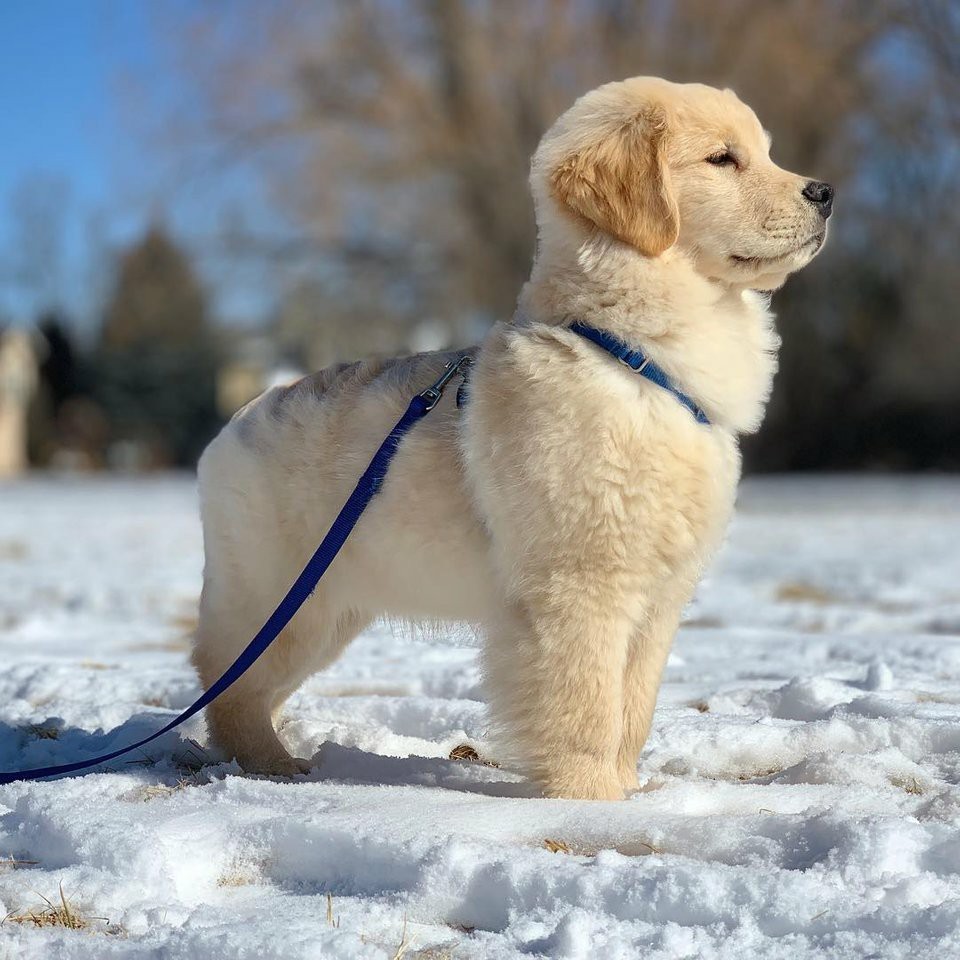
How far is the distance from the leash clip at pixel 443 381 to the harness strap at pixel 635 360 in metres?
0.33

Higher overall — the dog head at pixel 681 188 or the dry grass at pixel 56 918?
the dog head at pixel 681 188

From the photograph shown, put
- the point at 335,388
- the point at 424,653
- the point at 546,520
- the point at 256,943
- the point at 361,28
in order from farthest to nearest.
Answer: the point at 361,28 < the point at 424,653 < the point at 335,388 < the point at 546,520 < the point at 256,943

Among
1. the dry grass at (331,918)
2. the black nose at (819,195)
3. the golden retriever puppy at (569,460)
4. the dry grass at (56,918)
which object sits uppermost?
the black nose at (819,195)

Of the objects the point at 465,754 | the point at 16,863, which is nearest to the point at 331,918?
the point at 16,863

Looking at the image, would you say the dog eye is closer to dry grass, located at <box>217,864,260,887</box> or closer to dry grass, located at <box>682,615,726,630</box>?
dry grass, located at <box>217,864,260,887</box>

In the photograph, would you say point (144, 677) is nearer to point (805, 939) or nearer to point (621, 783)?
point (621, 783)

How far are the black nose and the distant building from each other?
1619 inches

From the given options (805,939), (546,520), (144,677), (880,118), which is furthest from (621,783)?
(880,118)

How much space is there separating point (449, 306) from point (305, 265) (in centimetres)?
276

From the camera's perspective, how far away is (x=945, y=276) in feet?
71.2

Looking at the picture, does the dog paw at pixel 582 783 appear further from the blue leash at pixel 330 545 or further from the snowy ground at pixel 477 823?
Answer: the blue leash at pixel 330 545

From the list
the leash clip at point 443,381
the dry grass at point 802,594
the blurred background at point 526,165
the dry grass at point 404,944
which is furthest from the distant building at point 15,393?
the dry grass at point 404,944

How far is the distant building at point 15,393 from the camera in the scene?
4272 cm

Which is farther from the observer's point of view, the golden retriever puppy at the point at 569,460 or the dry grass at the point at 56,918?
the golden retriever puppy at the point at 569,460
